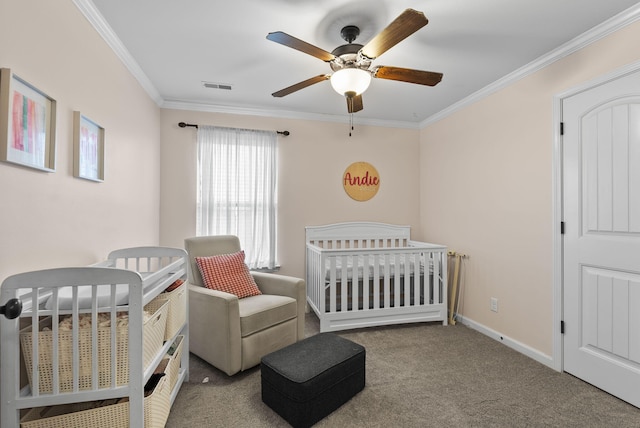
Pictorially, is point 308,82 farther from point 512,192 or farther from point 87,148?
point 512,192

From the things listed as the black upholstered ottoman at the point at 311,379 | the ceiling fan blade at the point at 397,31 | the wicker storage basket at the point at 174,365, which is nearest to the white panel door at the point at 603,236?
the ceiling fan blade at the point at 397,31

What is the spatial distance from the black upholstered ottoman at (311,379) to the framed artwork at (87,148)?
152 centimetres

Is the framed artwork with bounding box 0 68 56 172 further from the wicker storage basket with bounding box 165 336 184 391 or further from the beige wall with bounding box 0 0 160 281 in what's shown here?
the wicker storage basket with bounding box 165 336 184 391

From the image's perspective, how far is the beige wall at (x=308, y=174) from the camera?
10.9 ft

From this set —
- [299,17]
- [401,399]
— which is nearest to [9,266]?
[299,17]

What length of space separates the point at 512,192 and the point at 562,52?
3.55 ft

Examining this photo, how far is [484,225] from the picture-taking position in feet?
9.87

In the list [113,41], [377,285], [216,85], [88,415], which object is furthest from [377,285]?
[113,41]

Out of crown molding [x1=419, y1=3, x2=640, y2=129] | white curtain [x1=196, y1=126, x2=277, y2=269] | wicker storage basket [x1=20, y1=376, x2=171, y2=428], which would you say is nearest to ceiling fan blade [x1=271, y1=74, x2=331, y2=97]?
white curtain [x1=196, y1=126, x2=277, y2=269]

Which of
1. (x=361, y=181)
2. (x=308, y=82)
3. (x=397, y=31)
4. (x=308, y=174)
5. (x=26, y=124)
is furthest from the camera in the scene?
(x=361, y=181)

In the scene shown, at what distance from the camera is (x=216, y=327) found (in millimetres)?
2186

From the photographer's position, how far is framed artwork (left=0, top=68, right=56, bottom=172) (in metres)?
1.20

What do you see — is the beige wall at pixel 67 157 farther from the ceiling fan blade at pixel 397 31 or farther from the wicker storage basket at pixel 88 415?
the ceiling fan blade at pixel 397 31

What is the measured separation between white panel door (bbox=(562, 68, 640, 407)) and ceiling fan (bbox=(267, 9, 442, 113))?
110 centimetres
